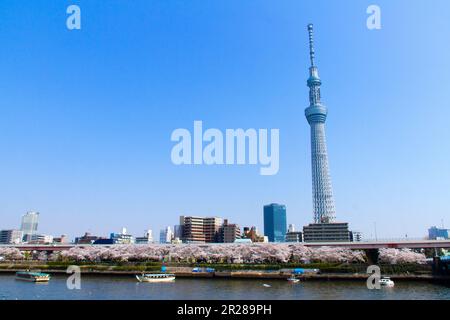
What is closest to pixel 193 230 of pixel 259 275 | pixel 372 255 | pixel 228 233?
pixel 228 233

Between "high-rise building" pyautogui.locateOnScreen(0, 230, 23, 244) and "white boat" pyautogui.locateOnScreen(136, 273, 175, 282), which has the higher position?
"high-rise building" pyautogui.locateOnScreen(0, 230, 23, 244)

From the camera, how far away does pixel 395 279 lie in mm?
27688

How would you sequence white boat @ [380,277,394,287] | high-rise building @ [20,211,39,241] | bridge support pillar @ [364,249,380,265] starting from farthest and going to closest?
high-rise building @ [20,211,39,241] → bridge support pillar @ [364,249,380,265] → white boat @ [380,277,394,287]

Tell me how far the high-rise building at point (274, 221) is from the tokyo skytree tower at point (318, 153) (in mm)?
65381

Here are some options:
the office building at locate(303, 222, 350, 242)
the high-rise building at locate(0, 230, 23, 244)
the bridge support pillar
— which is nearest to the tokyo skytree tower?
the office building at locate(303, 222, 350, 242)

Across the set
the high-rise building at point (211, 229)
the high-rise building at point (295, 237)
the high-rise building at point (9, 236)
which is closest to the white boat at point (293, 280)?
the high-rise building at point (211, 229)

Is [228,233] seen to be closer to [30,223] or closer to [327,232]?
[327,232]

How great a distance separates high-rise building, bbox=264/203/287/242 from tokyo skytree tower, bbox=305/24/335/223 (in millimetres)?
65381

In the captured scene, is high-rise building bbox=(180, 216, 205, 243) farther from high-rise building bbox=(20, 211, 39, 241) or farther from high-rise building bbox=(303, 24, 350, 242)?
high-rise building bbox=(20, 211, 39, 241)

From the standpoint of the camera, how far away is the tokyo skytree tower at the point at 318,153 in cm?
8581

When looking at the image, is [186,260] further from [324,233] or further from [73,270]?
[324,233]

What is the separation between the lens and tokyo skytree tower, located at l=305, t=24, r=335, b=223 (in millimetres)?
85812
